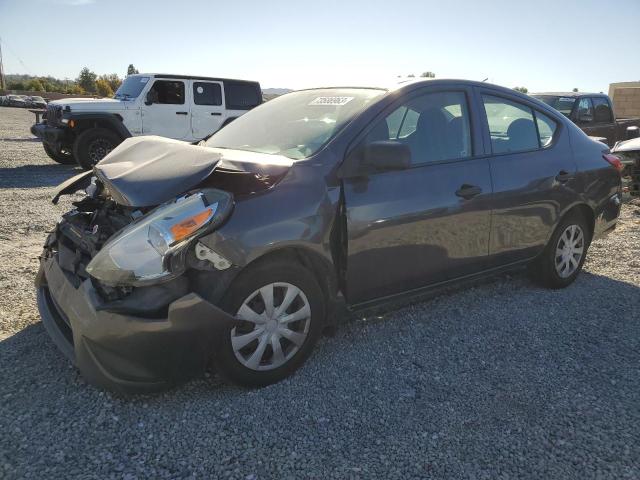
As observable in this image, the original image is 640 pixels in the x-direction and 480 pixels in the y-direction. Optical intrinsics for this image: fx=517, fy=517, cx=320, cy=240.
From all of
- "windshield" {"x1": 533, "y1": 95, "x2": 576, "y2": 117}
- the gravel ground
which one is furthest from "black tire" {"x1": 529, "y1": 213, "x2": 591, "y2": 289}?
"windshield" {"x1": 533, "y1": 95, "x2": 576, "y2": 117}

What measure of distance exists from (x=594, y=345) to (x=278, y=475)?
2.44 metres

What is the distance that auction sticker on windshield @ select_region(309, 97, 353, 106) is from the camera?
3.44 meters

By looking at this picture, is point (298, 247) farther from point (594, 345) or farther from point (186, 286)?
point (594, 345)

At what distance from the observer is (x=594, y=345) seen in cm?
352

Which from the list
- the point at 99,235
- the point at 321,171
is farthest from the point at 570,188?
the point at 99,235

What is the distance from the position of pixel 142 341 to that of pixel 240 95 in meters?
10.9

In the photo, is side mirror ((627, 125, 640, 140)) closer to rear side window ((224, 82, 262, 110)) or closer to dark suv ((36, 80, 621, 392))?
dark suv ((36, 80, 621, 392))

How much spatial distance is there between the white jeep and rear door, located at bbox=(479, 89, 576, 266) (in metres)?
8.80

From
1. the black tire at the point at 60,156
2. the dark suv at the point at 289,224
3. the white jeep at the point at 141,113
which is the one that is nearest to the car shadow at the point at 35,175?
the black tire at the point at 60,156

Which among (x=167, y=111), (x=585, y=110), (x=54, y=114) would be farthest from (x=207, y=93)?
(x=585, y=110)

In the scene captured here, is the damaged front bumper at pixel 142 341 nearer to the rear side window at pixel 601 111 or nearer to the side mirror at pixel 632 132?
the side mirror at pixel 632 132

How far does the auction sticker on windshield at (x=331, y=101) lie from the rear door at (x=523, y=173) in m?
1.08

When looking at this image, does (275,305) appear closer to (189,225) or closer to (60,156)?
(189,225)

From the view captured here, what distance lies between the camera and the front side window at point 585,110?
32.7 ft
